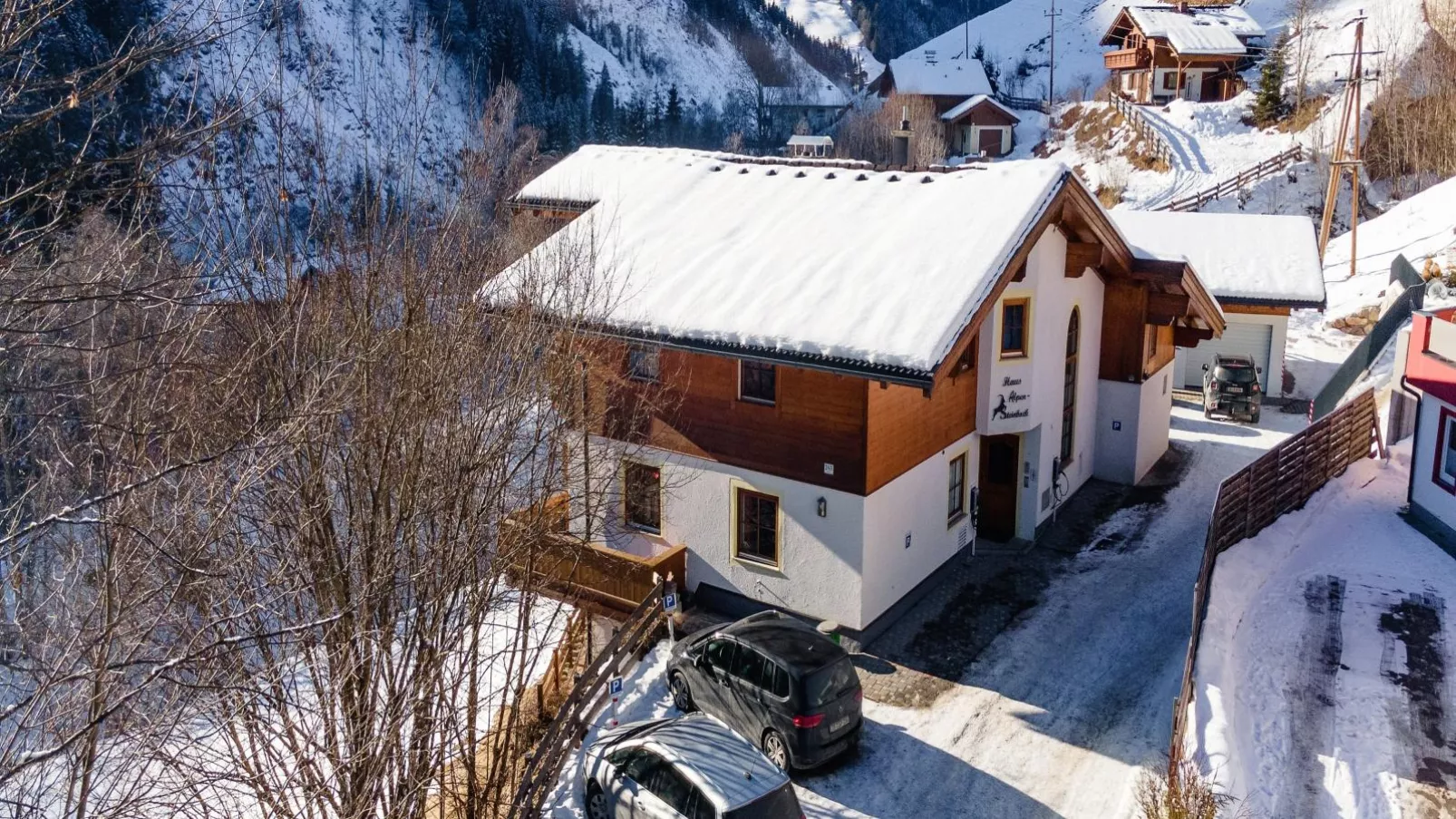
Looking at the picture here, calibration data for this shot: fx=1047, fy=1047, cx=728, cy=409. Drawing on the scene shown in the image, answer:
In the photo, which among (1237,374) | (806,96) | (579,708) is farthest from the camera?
(806,96)

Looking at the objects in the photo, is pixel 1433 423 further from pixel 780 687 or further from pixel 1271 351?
pixel 780 687

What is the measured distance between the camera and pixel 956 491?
694 inches

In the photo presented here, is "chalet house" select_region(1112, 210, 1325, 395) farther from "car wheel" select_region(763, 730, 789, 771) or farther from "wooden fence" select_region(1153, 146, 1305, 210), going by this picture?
"wooden fence" select_region(1153, 146, 1305, 210)

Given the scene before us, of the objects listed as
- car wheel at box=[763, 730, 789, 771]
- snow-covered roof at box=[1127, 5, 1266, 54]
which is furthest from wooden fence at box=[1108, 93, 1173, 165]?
car wheel at box=[763, 730, 789, 771]

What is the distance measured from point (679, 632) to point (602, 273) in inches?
223

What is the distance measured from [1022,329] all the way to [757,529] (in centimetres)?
578

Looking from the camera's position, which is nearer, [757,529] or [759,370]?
[759,370]

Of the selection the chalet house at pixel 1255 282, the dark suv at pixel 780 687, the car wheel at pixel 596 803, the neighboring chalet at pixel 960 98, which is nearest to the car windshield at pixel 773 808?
the dark suv at pixel 780 687

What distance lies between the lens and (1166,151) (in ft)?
184

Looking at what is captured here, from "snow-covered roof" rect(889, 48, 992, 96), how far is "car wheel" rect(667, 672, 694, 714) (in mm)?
61918

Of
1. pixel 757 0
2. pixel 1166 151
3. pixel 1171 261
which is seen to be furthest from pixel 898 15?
pixel 1171 261

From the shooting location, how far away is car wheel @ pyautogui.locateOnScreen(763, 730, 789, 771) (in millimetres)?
12516

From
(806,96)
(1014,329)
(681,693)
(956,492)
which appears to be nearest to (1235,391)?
(1014,329)

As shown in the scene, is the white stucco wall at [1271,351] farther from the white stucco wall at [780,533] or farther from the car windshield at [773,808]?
the car windshield at [773,808]
